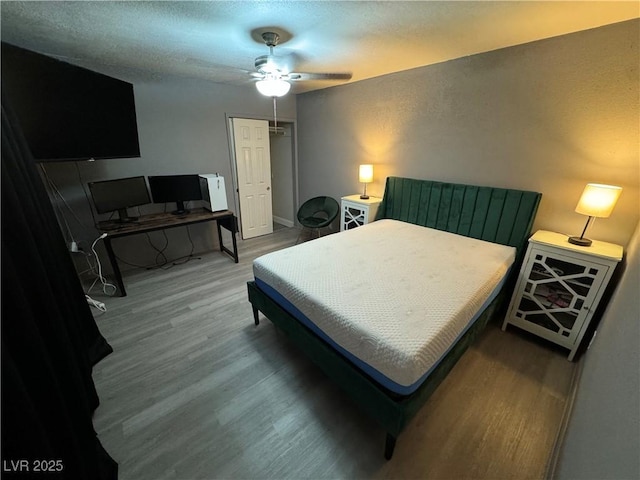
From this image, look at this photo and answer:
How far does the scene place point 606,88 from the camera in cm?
185

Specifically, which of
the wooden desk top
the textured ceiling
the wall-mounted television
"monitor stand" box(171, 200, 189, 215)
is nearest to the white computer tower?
the wooden desk top

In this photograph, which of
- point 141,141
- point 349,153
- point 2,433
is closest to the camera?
point 2,433

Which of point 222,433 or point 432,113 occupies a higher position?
point 432,113

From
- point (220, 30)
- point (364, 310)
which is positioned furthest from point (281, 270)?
point (220, 30)

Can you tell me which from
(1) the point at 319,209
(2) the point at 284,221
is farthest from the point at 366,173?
(2) the point at 284,221

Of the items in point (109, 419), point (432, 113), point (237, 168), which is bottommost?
point (109, 419)

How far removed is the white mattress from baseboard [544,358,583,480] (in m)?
0.72

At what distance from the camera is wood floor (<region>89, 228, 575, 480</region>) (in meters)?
1.29

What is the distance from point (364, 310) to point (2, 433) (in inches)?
53.2

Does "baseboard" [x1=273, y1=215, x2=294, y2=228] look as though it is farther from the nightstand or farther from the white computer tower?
the nightstand

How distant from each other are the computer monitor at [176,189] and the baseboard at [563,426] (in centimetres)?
386

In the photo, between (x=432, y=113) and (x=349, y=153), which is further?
(x=349, y=153)

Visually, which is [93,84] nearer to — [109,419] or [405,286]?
[109,419]

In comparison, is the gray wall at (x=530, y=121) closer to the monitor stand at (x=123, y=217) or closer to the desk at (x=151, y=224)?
the desk at (x=151, y=224)
